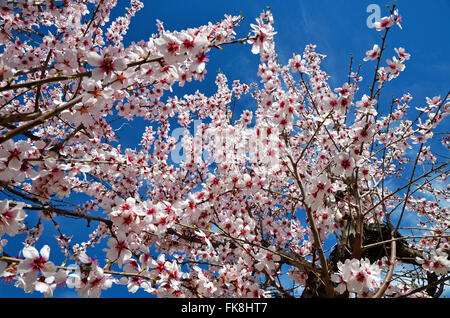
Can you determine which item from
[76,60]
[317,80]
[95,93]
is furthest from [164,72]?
[317,80]

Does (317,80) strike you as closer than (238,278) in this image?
No

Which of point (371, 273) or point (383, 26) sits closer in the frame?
point (371, 273)

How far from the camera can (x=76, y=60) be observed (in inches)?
106

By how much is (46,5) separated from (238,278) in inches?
167

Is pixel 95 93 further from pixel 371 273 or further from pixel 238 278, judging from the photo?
pixel 371 273

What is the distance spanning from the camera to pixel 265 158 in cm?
312

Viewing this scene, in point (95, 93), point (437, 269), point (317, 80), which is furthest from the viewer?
point (317, 80)

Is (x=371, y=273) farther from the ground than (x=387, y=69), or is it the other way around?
(x=387, y=69)
